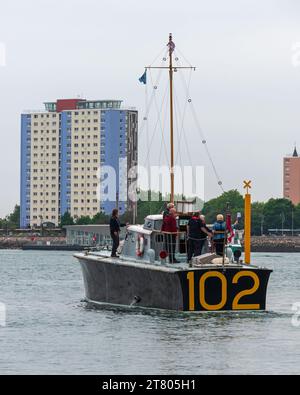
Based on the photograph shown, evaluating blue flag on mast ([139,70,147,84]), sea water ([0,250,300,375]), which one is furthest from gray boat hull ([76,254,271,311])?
blue flag on mast ([139,70,147,84])

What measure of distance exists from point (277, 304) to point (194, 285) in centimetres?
1018

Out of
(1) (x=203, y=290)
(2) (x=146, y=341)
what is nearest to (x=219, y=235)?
(1) (x=203, y=290)

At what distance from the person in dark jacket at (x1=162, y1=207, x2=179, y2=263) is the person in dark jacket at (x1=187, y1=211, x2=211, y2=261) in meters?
0.43

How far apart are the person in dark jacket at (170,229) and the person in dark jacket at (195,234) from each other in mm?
428

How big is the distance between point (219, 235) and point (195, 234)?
0.67 meters

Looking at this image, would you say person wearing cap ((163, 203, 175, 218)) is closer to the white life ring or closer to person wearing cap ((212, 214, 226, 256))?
person wearing cap ((212, 214, 226, 256))

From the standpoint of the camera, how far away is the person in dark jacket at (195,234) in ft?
116

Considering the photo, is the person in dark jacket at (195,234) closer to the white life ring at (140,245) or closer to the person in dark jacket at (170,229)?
the person in dark jacket at (170,229)

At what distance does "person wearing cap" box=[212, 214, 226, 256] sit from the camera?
35.4 m

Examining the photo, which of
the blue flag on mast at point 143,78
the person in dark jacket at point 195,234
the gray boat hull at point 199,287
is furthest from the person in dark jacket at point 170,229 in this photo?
the blue flag on mast at point 143,78

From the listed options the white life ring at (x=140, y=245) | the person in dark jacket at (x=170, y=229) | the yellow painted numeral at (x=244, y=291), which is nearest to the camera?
the yellow painted numeral at (x=244, y=291)

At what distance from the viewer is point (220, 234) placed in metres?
35.5
